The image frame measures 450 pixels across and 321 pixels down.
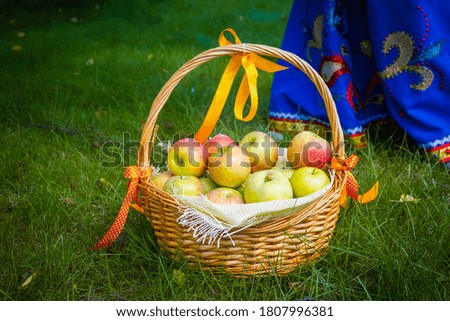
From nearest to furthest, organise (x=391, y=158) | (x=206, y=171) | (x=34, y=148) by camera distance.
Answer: (x=206, y=171), (x=391, y=158), (x=34, y=148)

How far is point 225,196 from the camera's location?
161cm

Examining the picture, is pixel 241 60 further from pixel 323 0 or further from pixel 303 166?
pixel 323 0

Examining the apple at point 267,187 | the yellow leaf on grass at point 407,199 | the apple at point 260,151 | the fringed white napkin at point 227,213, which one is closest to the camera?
the fringed white napkin at point 227,213

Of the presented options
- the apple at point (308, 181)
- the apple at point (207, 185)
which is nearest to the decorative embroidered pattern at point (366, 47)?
the apple at point (308, 181)

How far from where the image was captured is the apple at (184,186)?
160 centimetres

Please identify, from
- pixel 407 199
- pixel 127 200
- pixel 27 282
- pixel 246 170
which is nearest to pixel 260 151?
pixel 246 170

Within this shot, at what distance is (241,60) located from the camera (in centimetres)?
167

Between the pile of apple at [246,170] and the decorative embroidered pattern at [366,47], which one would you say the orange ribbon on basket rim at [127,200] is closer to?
the pile of apple at [246,170]

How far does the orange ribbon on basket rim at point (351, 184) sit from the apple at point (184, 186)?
1.47ft

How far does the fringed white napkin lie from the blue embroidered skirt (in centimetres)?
104

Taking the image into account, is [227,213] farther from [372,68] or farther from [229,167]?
[372,68]

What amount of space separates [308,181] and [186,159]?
421 mm

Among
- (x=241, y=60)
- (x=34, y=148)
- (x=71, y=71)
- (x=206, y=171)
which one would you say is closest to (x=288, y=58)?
(x=241, y=60)

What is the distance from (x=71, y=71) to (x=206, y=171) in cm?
236
